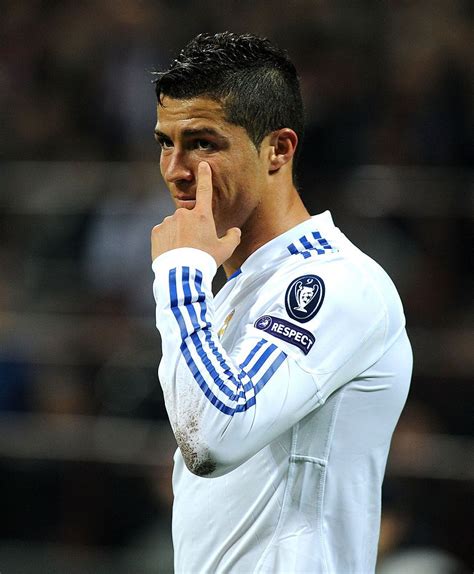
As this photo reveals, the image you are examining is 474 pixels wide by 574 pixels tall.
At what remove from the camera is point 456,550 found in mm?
4637

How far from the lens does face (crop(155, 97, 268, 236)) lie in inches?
88.9

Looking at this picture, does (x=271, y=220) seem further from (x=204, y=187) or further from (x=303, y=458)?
(x=303, y=458)

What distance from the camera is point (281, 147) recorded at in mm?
2379

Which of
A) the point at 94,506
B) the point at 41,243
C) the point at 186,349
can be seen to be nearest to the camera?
the point at 186,349

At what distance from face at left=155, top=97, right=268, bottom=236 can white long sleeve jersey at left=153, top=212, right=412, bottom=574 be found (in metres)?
0.15

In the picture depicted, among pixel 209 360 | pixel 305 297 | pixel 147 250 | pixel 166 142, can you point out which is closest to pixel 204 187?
pixel 166 142

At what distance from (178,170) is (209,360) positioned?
0.53 m

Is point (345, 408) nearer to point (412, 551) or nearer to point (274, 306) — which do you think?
point (274, 306)

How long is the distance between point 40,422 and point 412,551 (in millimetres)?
1997

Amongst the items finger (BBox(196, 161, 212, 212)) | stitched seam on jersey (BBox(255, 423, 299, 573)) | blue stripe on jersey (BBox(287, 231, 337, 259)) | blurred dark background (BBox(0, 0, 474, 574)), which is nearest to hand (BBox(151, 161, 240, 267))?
finger (BBox(196, 161, 212, 212))

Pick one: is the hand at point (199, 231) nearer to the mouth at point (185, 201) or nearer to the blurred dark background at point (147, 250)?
the mouth at point (185, 201)

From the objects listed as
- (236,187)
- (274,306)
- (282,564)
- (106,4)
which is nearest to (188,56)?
(236,187)

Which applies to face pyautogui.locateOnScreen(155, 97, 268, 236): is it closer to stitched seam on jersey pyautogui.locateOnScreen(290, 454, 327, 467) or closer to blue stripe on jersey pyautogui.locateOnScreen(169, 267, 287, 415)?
blue stripe on jersey pyautogui.locateOnScreen(169, 267, 287, 415)

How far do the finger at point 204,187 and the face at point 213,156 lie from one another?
31mm
